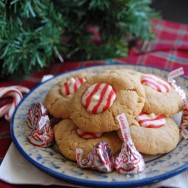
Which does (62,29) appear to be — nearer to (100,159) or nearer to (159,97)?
(159,97)

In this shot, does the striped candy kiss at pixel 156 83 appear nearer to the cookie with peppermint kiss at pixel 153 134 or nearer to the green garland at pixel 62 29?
the cookie with peppermint kiss at pixel 153 134

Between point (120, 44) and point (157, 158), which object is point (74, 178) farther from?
point (120, 44)

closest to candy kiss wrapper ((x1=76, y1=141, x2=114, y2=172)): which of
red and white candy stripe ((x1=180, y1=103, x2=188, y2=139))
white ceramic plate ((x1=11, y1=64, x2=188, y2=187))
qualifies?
white ceramic plate ((x1=11, y1=64, x2=188, y2=187))

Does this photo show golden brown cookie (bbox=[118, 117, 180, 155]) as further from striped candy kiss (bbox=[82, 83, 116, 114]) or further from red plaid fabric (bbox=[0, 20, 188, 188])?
red plaid fabric (bbox=[0, 20, 188, 188])

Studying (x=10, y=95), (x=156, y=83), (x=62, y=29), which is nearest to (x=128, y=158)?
(x=156, y=83)

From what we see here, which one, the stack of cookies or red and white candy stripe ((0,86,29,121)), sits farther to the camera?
red and white candy stripe ((0,86,29,121))

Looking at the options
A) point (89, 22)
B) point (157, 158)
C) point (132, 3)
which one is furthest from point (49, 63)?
point (157, 158)
